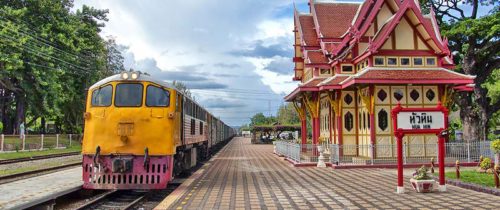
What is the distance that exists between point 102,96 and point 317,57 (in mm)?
15056

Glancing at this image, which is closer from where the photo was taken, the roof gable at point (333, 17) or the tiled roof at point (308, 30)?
the roof gable at point (333, 17)

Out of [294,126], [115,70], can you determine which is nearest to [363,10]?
[294,126]

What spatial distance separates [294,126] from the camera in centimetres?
5062

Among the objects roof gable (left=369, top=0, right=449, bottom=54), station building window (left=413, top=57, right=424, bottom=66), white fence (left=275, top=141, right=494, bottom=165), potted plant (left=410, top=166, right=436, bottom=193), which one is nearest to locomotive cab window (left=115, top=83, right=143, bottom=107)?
potted plant (left=410, top=166, right=436, bottom=193)

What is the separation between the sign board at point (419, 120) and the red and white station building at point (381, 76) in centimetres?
640

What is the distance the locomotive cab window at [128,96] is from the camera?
11211 mm

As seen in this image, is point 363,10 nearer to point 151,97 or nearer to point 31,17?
point 151,97

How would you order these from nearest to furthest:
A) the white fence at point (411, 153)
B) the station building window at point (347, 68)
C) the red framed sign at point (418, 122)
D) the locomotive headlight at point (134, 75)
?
the red framed sign at point (418, 122), the locomotive headlight at point (134, 75), the white fence at point (411, 153), the station building window at point (347, 68)

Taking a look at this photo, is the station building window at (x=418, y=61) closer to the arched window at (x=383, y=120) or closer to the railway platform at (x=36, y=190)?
the arched window at (x=383, y=120)

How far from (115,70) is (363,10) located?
3691cm

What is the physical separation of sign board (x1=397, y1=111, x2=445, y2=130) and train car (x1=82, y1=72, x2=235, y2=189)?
20.0ft

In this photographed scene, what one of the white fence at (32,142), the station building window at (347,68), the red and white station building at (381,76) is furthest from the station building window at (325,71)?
the white fence at (32,142)

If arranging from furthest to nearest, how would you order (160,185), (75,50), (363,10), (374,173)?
(75,50) < (363,10) < (374,173) < (160,185)

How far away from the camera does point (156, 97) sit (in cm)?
1133
